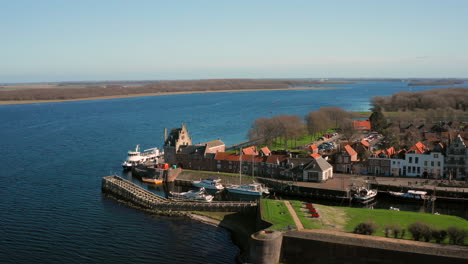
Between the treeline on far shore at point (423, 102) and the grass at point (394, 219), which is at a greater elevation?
the treeline on far shore at point (423, 102)

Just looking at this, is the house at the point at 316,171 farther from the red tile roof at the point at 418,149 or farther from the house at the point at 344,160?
the red tile roof at the point at 418,149

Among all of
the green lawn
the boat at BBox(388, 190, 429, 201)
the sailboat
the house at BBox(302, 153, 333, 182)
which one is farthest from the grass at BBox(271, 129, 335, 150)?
the green lawn

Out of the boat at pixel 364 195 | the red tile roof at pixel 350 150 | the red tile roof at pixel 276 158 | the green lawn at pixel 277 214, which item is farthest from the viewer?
the red tile roof at pixel 350 150

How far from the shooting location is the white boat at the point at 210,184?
61203 mm

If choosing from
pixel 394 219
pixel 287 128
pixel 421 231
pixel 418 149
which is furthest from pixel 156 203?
pixel 287 128

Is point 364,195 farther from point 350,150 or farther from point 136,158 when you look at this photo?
point 136,158

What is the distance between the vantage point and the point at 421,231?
35.6m

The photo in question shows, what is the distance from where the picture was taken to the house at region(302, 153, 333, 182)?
2375 inches

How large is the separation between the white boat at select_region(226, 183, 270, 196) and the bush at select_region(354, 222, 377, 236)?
21.7 metres

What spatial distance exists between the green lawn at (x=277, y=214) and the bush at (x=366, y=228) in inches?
209

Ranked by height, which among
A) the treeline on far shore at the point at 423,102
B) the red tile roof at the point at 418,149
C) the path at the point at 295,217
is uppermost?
the treeline on far shore at the point at 423,102

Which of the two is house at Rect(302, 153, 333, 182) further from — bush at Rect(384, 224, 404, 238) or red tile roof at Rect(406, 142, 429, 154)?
bush at Rect(384, 224, 404, 238)

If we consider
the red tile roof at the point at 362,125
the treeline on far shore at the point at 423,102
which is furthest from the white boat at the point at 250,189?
the treeline on far shore at the point at 423,102

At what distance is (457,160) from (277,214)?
31.5 m
